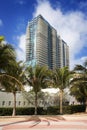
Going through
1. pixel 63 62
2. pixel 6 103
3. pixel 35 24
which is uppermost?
pixel 35 24

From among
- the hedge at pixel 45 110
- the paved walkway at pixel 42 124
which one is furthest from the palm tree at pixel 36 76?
the paved walkway at pixel 42 124

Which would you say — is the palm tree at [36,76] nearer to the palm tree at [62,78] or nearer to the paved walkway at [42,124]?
the palm tree at [62,78]

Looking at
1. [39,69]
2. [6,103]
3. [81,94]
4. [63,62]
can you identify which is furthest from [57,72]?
[63,62]

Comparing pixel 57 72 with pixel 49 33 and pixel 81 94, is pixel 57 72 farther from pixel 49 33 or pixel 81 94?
pixel 49 33

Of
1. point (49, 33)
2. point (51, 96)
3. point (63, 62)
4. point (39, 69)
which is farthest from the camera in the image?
point (49, 33)

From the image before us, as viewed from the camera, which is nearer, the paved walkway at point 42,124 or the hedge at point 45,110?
the paved walkway at point 42,124

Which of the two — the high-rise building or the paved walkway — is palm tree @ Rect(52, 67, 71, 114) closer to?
the paved walkway

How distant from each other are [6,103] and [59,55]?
126 metres

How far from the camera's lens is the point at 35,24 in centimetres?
18200

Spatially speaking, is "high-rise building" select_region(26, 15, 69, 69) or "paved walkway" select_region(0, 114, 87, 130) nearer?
"paved walkway" select_region(0, 114, 87, 130)

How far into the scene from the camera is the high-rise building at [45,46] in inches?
6186

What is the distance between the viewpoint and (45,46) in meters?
167

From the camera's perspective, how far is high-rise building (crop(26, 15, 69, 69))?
157 meters

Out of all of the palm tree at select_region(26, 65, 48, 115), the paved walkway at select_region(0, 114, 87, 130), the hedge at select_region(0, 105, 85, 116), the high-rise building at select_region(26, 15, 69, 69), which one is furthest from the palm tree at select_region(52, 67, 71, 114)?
the high-rise building at select_region(26, 15, 69, 69)
